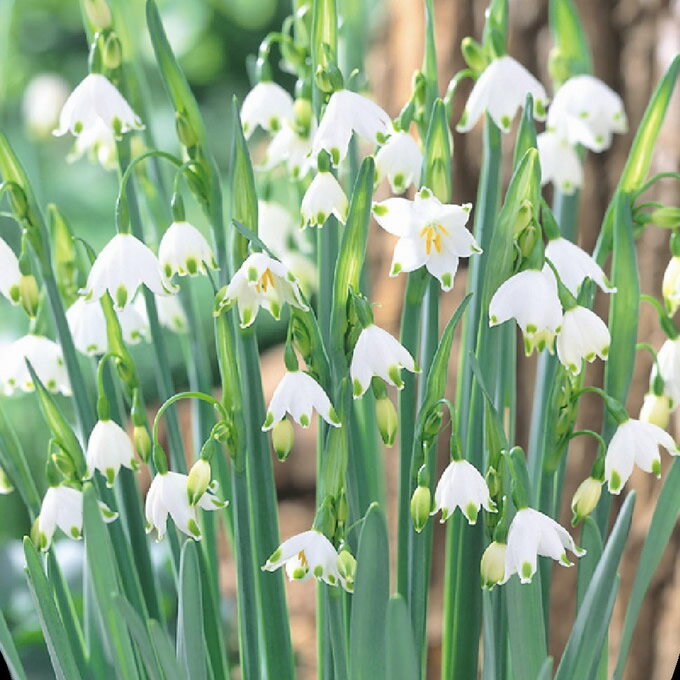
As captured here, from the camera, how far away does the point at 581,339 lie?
0.56 m

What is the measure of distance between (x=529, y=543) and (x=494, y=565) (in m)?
0.02

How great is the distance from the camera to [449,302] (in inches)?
49.7

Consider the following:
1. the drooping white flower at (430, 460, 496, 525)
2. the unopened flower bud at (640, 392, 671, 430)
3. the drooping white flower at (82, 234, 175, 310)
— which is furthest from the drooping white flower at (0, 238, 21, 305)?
the unopened flower bud at (640, 392, 671, 430)

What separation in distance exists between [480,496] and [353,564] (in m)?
0.08

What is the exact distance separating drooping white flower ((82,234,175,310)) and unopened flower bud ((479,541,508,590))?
225 millimetres

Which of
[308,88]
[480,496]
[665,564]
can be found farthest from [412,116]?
[665,564]

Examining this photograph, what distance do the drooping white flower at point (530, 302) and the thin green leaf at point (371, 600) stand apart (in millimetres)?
114

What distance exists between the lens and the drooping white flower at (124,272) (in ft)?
1.86

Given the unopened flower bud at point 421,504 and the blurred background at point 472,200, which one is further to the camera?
the blurred background at point 472,200

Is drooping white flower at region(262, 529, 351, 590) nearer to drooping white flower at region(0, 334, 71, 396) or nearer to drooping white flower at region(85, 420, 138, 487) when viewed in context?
drooping white flower at region(85, 420, 138, 487)

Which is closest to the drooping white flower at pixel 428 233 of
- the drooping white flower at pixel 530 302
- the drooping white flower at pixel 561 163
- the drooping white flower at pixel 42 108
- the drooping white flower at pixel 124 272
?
the drooping white flower at pixel 530 302

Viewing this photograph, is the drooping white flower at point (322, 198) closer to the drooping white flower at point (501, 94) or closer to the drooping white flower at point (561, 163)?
the drooping white flower at point (501, 94)

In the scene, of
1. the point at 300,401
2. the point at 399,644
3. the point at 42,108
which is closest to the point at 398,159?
the point at 300,401

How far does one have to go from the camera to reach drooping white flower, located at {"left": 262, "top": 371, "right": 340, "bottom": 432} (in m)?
0.53
